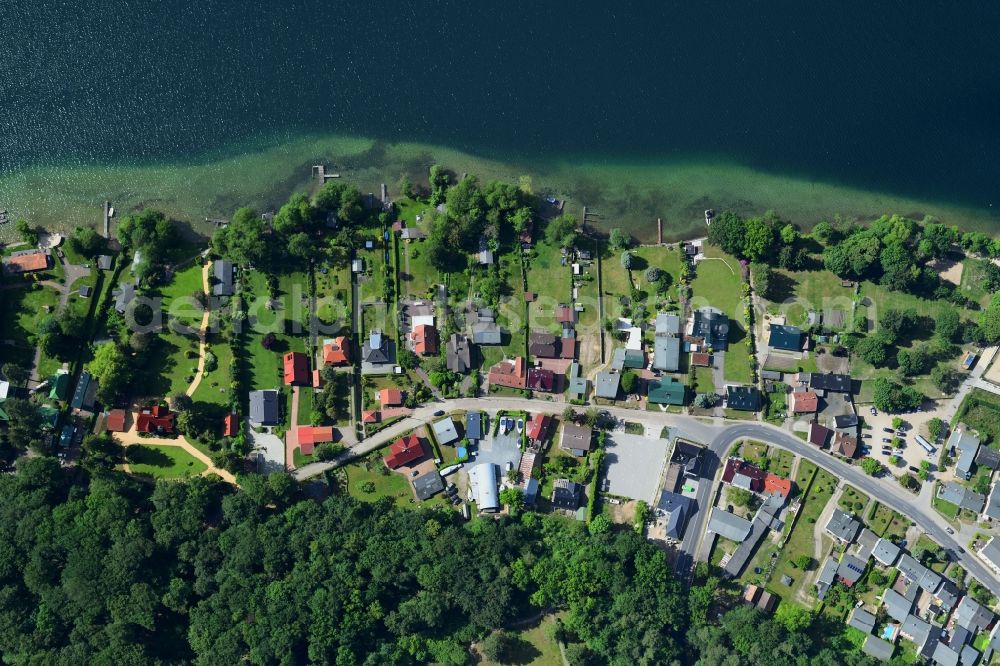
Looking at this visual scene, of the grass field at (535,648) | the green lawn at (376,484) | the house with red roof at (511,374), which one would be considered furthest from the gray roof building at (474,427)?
the grass field at (535,648)

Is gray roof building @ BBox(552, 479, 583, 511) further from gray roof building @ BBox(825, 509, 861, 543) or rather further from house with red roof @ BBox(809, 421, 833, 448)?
gray roof building @ BBox(825, 509, 861, 543)

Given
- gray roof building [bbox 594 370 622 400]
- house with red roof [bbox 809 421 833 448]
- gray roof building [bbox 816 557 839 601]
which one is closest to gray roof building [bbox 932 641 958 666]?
gray roof building [bbox 816 557 839 601]

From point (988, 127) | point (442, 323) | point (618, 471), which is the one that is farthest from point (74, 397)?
point (988, 127)

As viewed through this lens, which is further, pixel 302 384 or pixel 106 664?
pixel 302 384

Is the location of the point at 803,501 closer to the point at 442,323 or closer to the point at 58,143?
the point at 442,323

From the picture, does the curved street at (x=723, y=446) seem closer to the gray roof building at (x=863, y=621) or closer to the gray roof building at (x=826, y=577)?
the gray roof building at (x=826, y=577)

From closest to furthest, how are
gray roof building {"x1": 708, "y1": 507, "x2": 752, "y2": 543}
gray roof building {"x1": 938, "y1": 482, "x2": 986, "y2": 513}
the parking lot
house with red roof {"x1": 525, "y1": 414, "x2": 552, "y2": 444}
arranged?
gray roof building {"x1": 708, "y1": 507, "x2": 752, "y2": 543} → gray roof building {"x1": 938, "y1": 482, "x2": 986, "y2": 513} → the parking lot → house with red roof {"x1": 525, "y1": 414, "x2": 552, "y2": 444}

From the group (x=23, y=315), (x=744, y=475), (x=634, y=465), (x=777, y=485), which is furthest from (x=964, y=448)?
(x=23, y=315)

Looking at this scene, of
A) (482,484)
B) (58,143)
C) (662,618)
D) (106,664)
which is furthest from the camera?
(58,143)
